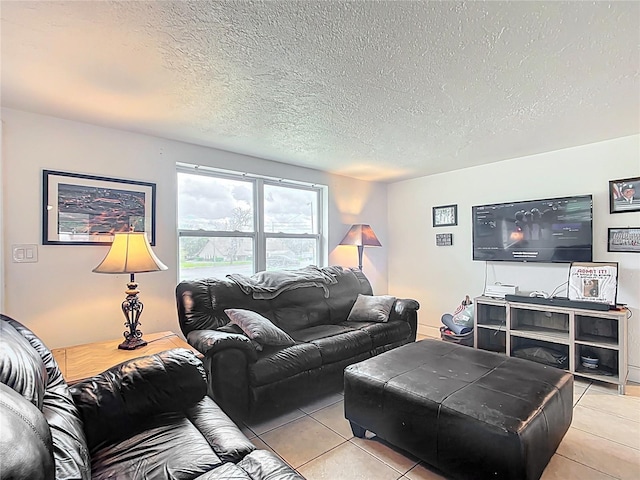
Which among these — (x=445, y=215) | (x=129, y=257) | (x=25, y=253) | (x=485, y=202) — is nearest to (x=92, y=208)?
(x=25, y=253)

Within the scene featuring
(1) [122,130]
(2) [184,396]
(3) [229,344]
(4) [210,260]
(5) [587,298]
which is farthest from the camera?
(4) [210,260]

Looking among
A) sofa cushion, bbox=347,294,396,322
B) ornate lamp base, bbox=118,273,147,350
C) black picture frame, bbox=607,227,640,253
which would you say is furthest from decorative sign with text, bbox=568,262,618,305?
ornate lamp base, bbox=118,273,147,350

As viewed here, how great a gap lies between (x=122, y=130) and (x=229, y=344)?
1985 millimetres

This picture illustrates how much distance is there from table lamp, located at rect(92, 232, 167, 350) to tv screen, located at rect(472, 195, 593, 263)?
3.40m

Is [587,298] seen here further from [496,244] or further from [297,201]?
[297,201]

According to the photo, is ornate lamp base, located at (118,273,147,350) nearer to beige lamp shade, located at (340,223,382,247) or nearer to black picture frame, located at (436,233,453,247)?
beige lamp shade, located at (340,223,382,247)

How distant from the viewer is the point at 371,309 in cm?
334

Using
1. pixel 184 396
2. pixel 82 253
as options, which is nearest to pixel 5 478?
pixel 184 396

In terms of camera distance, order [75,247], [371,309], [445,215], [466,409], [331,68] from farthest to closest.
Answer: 1. [445,215]
2. [371,309]
3. [75,247]
4. [331,68]
5. [466,409]

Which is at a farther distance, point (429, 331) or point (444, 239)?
point (429, 331)

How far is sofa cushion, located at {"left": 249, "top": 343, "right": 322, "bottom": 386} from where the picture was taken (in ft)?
7.23

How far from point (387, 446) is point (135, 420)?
4.67 ft

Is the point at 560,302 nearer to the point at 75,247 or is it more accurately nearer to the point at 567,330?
the point at 567,330

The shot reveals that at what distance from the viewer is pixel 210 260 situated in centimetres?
338
